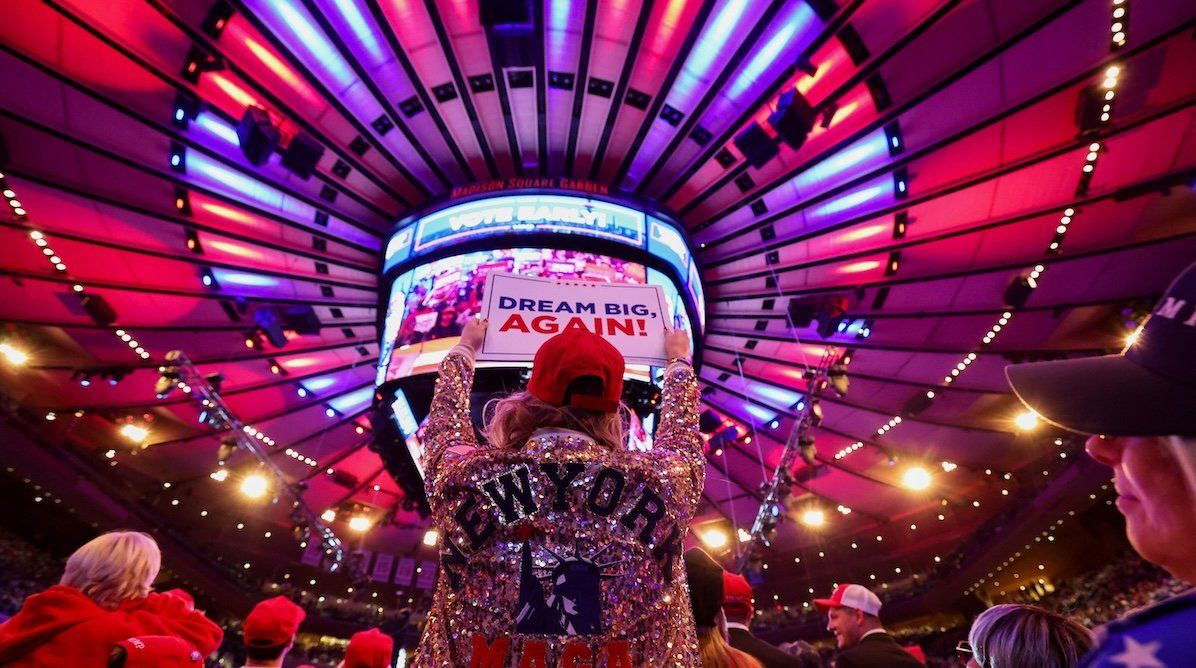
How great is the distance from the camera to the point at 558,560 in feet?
4.77

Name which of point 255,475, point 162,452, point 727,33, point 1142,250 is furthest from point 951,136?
point 162,452

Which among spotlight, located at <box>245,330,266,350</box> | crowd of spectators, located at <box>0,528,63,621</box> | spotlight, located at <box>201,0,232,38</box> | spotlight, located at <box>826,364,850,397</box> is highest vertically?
spotlight, located at <box>201,0,232,38</box>

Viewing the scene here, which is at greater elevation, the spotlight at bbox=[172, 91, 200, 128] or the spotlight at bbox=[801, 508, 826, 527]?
the spotlight at bbox=[172, 91, 200, 128]

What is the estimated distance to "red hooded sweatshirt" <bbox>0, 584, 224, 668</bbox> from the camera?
7.39 feet

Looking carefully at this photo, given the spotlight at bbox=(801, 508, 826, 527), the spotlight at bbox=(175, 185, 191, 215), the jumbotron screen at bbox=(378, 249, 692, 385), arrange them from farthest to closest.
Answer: the spotlight at bbox=(801, 508, 826, 527), the spotlight at bbox=(175, 185, 191, 215), the jumbotron screen at bbox=(378, 249, 692, 385)

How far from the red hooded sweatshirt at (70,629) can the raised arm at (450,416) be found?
6.50 feet

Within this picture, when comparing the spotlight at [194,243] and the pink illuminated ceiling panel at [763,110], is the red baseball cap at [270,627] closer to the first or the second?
the spotlight at [194,243]

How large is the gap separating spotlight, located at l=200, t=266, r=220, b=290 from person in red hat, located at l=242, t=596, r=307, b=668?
277 inches

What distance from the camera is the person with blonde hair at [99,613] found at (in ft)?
7.48

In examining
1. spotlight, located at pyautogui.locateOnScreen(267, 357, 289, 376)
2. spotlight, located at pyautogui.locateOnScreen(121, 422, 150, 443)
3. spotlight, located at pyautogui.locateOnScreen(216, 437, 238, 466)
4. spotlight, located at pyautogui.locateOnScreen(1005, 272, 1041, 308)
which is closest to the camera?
spotlight, located at pyautogui.locateOnScreen(1005, 272, 1041, 308)

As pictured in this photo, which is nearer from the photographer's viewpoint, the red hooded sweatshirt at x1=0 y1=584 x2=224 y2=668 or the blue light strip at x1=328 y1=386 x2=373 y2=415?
the red hooded sweatshirt at x1=0 y1=584 x2=224 y2=668

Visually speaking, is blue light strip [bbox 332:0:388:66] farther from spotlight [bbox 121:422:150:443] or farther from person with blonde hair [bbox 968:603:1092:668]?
spotlight [bbox 121:422:150:443]

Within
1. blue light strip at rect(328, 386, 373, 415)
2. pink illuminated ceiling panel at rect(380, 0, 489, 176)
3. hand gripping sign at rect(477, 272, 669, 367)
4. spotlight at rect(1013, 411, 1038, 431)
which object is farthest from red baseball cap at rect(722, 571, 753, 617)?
spotlight at rect(1013, 411, 1038, 431)

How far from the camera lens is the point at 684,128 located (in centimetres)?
767
